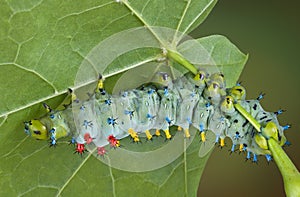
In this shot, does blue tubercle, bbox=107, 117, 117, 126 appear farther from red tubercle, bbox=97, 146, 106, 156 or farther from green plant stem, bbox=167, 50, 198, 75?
green plant stem, bbox=167, 50, 198, 75

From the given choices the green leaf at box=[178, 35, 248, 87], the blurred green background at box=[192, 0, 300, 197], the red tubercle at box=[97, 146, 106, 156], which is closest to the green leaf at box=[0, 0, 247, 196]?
the green leaf at box=[178, 35, 248, 87]

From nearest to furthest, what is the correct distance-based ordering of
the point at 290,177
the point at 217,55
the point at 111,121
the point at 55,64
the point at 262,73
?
the point at 290,177 → the point at 55,64 → the point at 111,121 → the point at 217,55 → the point at 262,73

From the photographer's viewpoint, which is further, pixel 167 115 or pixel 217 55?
pixel 217 55

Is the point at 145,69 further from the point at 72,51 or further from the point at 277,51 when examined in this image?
the point at 277,51

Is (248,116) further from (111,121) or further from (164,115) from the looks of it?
(111,121)

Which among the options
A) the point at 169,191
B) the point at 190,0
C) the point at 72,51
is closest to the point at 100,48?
the point at 72,51

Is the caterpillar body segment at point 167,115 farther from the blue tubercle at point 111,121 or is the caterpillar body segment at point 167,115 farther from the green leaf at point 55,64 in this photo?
the green leaf at point 55,64

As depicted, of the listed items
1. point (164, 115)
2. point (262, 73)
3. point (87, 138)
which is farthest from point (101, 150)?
point (262, 73)
